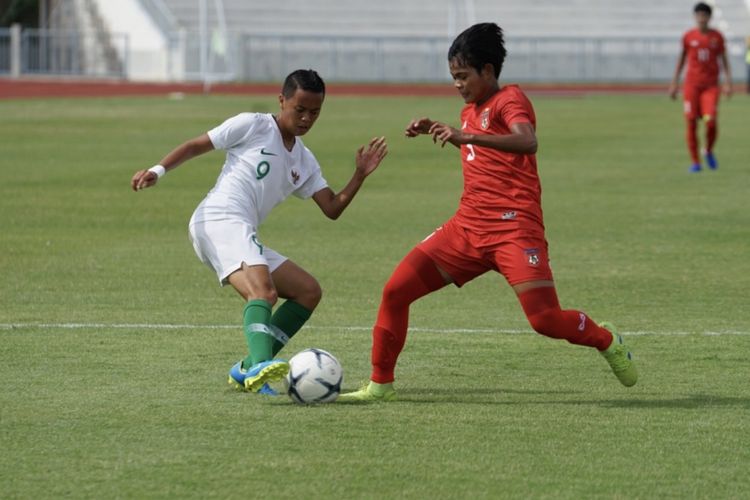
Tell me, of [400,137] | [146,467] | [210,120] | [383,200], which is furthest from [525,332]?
[210,120]

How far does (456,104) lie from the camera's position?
3784 cm

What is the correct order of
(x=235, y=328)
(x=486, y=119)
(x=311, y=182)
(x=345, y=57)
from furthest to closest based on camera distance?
(x=345, y=57)
(x=235, y=328)
(x=311, y=182)
(x=486, y=119)

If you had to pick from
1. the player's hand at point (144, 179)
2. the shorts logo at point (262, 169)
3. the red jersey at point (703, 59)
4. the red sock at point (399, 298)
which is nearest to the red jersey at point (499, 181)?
the red sock at point (399, 298)

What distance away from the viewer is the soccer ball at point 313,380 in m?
6.97

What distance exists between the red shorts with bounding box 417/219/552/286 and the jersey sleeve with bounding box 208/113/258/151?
107cm

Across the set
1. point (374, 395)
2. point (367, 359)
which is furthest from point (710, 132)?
point (374, 395)

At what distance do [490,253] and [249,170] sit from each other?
4.35 feet

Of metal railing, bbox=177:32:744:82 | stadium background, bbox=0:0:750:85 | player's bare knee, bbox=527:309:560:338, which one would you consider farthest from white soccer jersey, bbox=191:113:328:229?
metal railing, bbox=177:32:744:82

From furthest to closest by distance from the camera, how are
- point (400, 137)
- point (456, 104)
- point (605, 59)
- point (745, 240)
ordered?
point (605, 59) → point (456, 104) → point (400, 137) → point (745, 240)

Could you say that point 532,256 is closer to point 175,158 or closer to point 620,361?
point 620,361

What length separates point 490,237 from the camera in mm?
7086

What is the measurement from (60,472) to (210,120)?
82.5 ft

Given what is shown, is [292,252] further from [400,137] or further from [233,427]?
[400,137]

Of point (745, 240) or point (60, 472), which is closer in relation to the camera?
point (60, 472)
